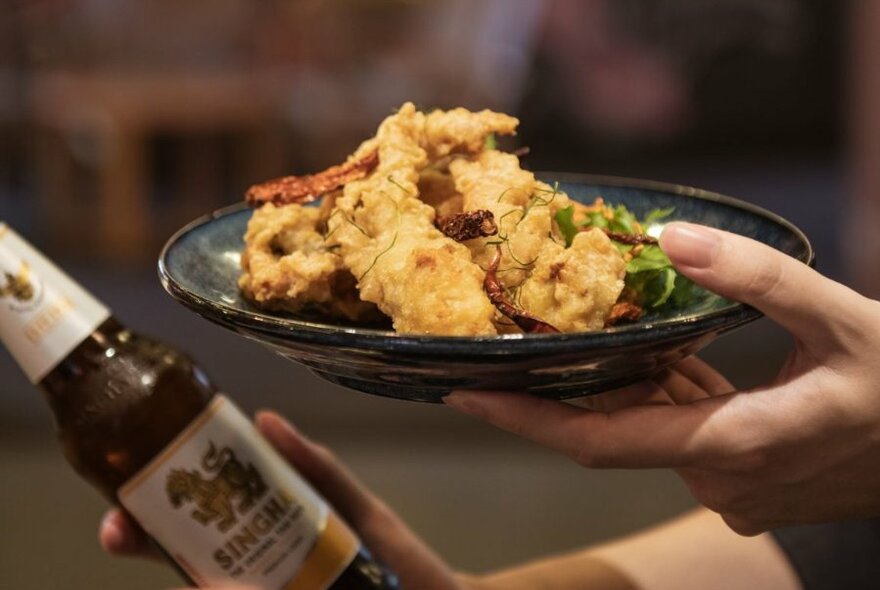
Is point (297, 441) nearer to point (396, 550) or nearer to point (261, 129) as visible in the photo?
point (396, 550)

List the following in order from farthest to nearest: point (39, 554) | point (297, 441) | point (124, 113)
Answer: point (124, 113), point (39, 554), point (297, 441)

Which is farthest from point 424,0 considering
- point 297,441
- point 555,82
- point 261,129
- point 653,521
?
point 297,441

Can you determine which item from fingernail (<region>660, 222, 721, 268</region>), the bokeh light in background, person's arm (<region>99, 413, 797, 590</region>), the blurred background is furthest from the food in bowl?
the bokeh light in background

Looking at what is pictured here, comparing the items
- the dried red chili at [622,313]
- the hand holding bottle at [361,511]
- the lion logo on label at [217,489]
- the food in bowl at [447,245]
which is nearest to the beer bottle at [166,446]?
the lion logo on label at [217,489]

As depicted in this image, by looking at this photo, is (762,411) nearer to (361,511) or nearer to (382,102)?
(361,511)

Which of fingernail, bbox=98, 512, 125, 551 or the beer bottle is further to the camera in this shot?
fingernail, bbox=98, 512, 125, 551

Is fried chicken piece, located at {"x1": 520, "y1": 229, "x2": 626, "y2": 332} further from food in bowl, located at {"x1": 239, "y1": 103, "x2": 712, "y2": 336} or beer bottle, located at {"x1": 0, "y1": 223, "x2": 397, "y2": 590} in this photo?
beer bottle, located at {"x1": 0, "y1": 223, "x2": 397, "y2": 590}

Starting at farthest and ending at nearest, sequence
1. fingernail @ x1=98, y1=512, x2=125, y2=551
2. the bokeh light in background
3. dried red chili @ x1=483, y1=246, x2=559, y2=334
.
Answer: the bokeh light in background
fingernail @ x1=98, y1=512, x2=125, y2=551
dried red chili @ x1=483, y1=246, x2=559, y2=334
